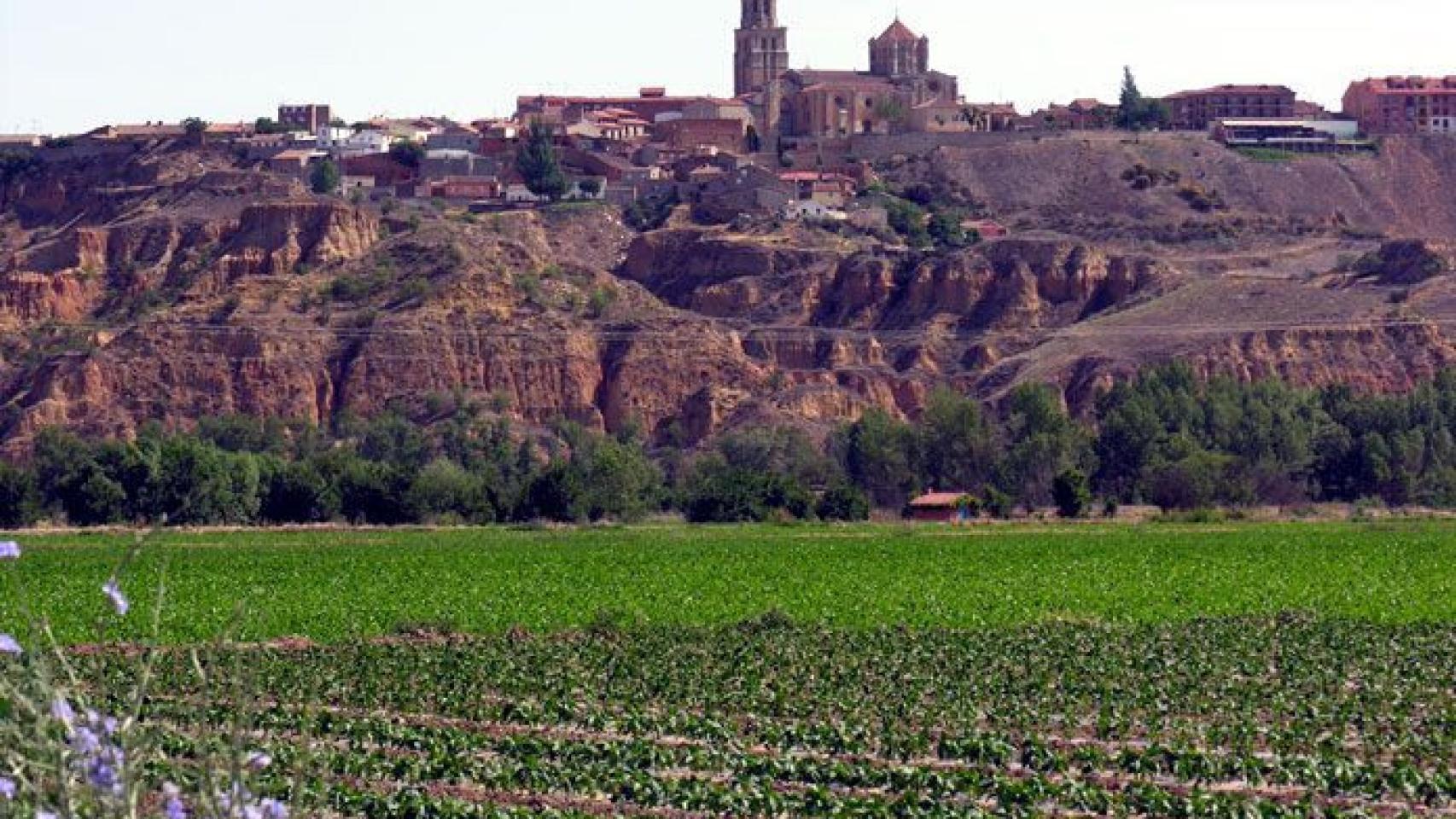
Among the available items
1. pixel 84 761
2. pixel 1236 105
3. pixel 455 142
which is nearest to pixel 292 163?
pixel 455 142

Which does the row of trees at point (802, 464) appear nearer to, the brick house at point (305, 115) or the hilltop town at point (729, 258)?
the hilltop town at point (729, 258)

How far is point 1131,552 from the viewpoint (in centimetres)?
6325

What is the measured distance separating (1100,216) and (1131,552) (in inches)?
3165

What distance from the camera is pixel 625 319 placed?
12450 centimetres

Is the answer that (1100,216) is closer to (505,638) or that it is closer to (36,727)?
(505,638)

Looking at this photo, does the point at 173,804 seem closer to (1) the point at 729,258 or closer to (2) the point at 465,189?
(1) the point at 729,258

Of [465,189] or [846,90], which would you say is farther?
[846,90]

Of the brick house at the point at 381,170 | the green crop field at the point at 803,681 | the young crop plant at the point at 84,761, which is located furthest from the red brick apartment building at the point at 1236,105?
the young crop plant at the point at 84,761

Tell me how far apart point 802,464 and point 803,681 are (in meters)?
69.6

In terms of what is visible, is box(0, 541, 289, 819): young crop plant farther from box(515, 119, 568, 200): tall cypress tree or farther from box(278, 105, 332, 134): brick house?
box(278, 105, 332, 134): brick house

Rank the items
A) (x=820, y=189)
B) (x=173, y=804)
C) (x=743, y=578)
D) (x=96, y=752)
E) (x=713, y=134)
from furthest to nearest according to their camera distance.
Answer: (x=713, y=134), (x=820, y=189), (x=743, y=578), (x=96, y=752), (x=173, y=804)

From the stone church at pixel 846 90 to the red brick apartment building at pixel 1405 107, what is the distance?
2296 cm

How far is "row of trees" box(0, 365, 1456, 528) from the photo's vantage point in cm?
8688

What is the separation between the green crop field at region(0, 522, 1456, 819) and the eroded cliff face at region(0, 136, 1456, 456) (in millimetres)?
54587
